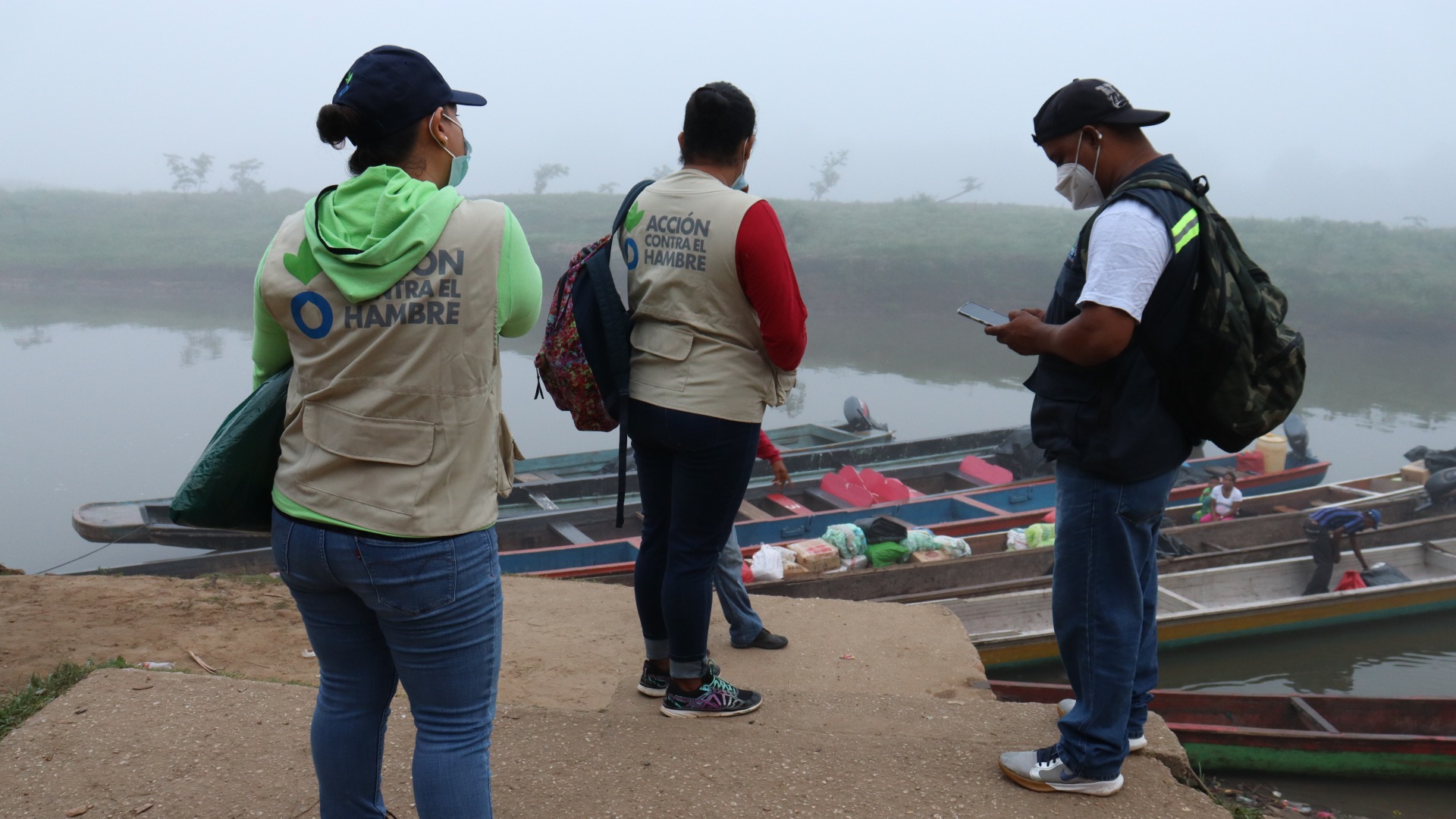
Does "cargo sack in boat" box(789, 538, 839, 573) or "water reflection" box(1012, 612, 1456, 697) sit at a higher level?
"cargo sack in boat" box(789, 538, 839, 573)

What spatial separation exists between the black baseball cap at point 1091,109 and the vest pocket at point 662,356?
0.98 meters

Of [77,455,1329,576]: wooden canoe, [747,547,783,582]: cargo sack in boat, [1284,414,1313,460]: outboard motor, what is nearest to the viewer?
[747,547,783,582]: cargo sack in boat

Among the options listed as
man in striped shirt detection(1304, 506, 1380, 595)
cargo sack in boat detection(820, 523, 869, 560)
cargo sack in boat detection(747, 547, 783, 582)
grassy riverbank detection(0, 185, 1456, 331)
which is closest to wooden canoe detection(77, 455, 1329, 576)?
cargo sack in boat detection(820, 523, 869, 560)

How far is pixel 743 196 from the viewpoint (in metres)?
2.34

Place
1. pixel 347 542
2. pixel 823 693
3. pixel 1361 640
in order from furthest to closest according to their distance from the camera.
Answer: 1. pixel 1361 640
2. pixel 823 693
3. pixel 347 542

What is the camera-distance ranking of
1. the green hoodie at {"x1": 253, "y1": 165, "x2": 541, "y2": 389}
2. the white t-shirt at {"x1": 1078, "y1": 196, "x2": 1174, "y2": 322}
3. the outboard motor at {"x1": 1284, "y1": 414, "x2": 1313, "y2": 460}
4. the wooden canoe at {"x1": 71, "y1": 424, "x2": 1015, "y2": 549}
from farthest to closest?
the outboard motor at {"x1": 1284, "y1": 414, "x2": 1313, "y2": 460} < the wooden canoe at {"x1": 71, "y1": 424, "x2": 1015, "y2": 549} < the white t-shirt at {"x1": 1078, "y1": 196, "x2": 1174, "y2": 322} < the green hoodie at {"x1": 253, "y1": 165, "x2": 541, "y2": 389}

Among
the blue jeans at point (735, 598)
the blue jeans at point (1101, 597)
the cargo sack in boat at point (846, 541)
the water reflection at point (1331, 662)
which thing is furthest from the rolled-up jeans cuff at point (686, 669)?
the water reflection at point (1331, 662)

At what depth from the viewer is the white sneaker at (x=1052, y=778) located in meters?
2.24

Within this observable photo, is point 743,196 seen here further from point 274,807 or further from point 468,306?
point 274,807

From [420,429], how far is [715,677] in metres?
1.44

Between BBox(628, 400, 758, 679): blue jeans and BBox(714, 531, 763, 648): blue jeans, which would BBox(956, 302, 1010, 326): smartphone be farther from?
BBox(714, 531, 763, 648): blue jeans

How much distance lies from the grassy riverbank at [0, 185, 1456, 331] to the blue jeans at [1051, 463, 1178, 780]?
105ft

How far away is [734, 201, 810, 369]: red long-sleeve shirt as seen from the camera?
229 centimetres

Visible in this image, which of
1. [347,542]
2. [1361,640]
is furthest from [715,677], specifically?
[1361,640]
